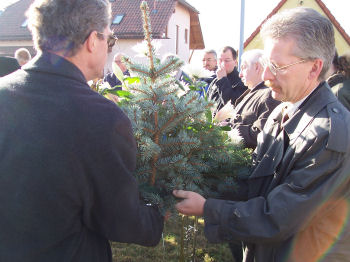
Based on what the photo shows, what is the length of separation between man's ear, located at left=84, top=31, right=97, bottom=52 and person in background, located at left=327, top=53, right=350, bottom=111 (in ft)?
10.5

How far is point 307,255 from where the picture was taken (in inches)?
58.4

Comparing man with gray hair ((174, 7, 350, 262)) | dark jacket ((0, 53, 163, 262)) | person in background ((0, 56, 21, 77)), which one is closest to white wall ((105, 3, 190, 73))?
person in background ((0, 56, 21, 77))

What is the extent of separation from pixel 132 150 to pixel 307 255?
1033mm

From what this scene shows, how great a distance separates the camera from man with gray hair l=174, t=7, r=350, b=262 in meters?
1.31

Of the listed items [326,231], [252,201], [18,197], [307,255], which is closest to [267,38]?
[252,201]

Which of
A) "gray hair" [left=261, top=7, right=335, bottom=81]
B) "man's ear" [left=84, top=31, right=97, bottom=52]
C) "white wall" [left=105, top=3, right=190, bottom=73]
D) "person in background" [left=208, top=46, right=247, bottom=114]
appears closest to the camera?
"man's ear" [left=84, top=31, right=97, bottom=52]

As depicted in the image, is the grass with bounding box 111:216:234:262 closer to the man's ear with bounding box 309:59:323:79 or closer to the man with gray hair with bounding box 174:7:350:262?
the man with gray hair with bounding box 174:7:350:262

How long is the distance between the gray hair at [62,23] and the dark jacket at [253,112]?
69.9 inches

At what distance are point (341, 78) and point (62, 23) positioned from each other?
3.64 meters

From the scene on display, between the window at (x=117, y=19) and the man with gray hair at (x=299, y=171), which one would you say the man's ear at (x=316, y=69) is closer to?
the man with gray hair at (x=299, y=171)

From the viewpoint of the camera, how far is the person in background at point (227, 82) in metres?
4.35

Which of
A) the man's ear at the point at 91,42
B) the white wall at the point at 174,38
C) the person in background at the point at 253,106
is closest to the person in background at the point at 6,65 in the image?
the person in background at the point at 253,106

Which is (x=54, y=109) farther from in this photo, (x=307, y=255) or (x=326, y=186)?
(x=307, y=255)

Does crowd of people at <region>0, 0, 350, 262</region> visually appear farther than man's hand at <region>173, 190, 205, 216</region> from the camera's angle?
No
